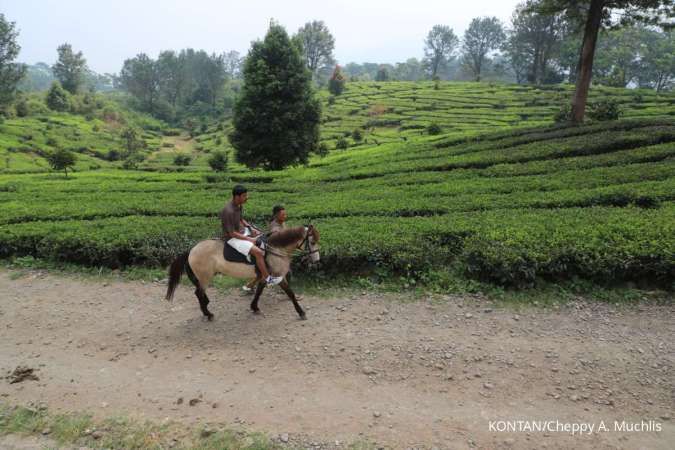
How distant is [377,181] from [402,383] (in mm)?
11979

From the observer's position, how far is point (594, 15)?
819 inches

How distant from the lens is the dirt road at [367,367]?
4.85 metres

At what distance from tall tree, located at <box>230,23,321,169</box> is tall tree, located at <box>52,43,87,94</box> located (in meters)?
75.2

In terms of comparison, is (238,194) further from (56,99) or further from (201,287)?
(56,99)

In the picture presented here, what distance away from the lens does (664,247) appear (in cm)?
735

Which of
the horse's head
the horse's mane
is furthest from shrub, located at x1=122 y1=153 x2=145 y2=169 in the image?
the horse's head

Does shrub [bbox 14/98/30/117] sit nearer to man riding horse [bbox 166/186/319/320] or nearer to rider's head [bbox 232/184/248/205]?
man riding horse [bbox 166/186/319/320]

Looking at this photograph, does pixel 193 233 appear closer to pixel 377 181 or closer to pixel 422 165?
pixel 377 181

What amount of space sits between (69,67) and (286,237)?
95225 millimetres

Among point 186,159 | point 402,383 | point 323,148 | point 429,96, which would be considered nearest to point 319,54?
point 429,96

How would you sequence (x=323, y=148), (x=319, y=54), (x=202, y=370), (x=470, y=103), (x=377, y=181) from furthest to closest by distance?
(x=319, y=54) < (x=470, y=103) < (x=323, y=148) < (x=377, y=181) < (x=202, y=370)

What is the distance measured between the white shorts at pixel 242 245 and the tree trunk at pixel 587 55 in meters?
23.0

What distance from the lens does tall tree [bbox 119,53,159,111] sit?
284ft

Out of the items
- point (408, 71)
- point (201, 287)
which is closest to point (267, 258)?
point (201, 287)
